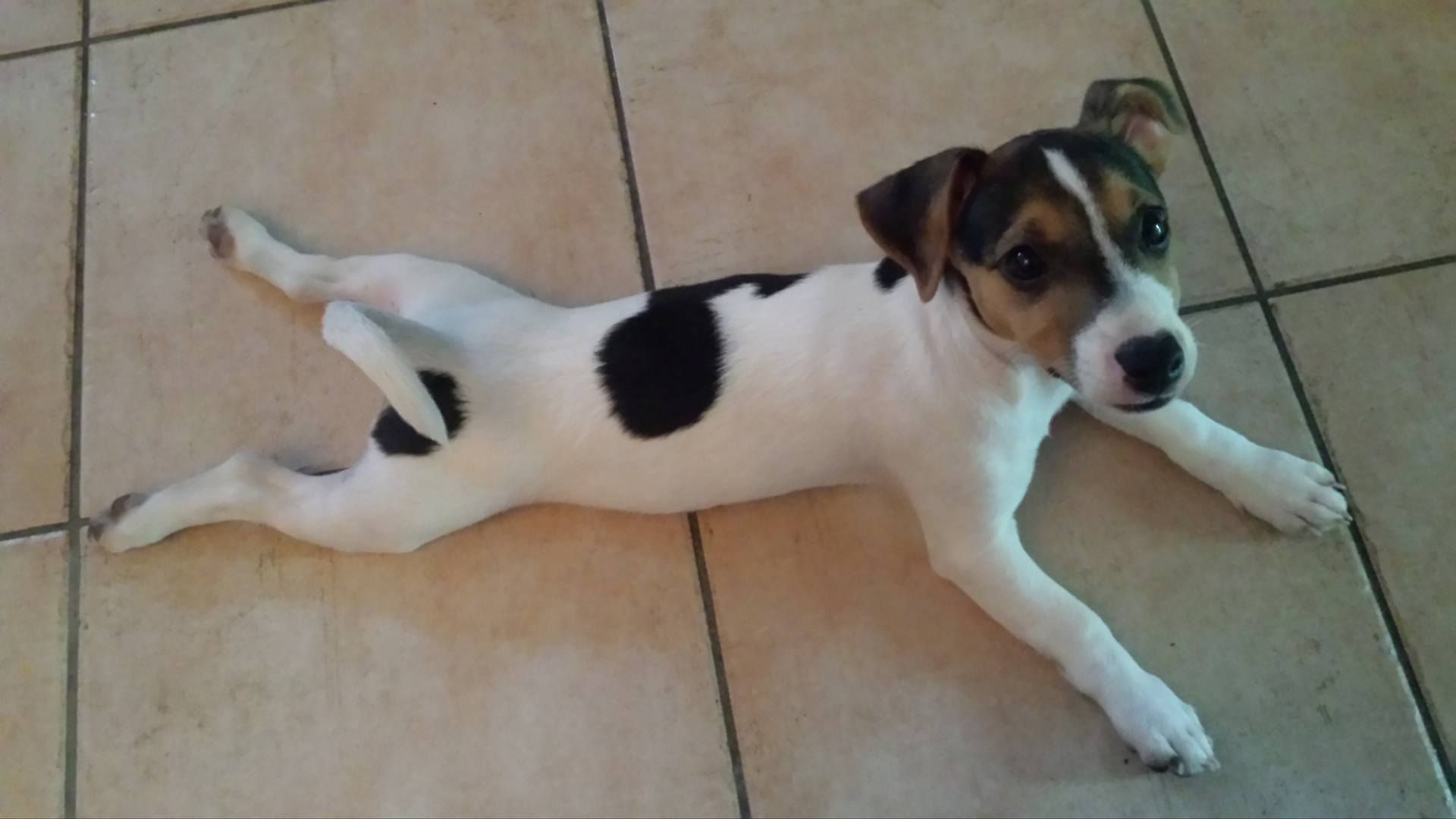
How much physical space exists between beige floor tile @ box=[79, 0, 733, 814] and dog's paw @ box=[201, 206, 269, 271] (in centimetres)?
6

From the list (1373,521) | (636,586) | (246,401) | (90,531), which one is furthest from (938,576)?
(90,531)

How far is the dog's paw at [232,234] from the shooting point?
2.47m

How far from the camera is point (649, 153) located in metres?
2.60

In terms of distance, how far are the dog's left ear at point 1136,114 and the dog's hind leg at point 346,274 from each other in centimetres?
114

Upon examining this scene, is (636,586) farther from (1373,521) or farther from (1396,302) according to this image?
(1396,302)

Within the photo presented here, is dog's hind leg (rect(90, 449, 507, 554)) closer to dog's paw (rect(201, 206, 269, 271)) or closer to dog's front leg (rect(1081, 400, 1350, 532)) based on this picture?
dog's paw (rect(201, 206, 269, 271))

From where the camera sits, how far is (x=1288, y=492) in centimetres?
212

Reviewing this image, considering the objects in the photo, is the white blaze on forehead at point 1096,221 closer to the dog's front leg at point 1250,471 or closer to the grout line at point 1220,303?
the dog's front leg at point 1250,471

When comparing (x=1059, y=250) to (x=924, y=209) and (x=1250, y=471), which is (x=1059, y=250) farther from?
(x=1250, y=471)

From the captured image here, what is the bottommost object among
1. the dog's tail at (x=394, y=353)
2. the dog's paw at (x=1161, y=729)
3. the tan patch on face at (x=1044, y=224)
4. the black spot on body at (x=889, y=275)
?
the dog's paw at (x=1161, y=729)

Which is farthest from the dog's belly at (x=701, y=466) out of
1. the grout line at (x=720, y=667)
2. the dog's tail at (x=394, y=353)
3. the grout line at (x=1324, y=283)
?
the grout line at (x=1324, y=283)

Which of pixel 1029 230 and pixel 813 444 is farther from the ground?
pixel 1029 230

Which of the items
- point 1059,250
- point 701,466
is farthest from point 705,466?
point 1059,250

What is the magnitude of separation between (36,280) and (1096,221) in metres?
2.31
